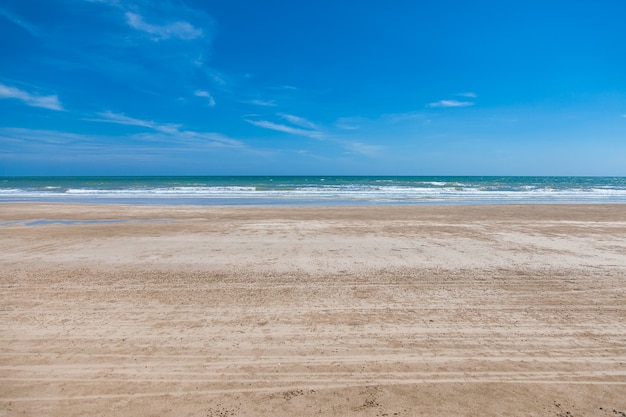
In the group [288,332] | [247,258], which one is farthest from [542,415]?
[247,258]

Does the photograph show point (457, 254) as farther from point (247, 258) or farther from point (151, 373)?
point (151, 373)

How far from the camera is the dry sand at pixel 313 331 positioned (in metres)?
3.47

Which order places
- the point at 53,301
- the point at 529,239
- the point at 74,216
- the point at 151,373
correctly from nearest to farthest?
1. the point at 151,373
2. the point at 53,301
3. the point at 529,239
4. the point at 74,216

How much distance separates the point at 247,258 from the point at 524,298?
20.2ft

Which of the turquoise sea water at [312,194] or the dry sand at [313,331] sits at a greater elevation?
the turquoise sea water at [312,194]

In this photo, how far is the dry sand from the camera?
3.47 m

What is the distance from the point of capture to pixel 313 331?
486 cm

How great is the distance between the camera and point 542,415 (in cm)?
324

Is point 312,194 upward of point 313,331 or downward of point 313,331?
upward

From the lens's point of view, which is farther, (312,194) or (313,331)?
(312,194)

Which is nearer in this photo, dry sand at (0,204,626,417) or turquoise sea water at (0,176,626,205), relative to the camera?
dry sand at (0,204,626,417)

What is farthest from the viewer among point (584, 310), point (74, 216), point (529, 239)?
point (74, 216)

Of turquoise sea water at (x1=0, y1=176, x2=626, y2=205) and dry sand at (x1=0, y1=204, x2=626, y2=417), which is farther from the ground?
turquoise sea water at (x1=0, y1=176, x2=626, y2=205)

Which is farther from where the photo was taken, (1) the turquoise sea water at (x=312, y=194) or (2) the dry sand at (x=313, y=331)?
(1) the turquoise sea water at (x=312, y=194)
